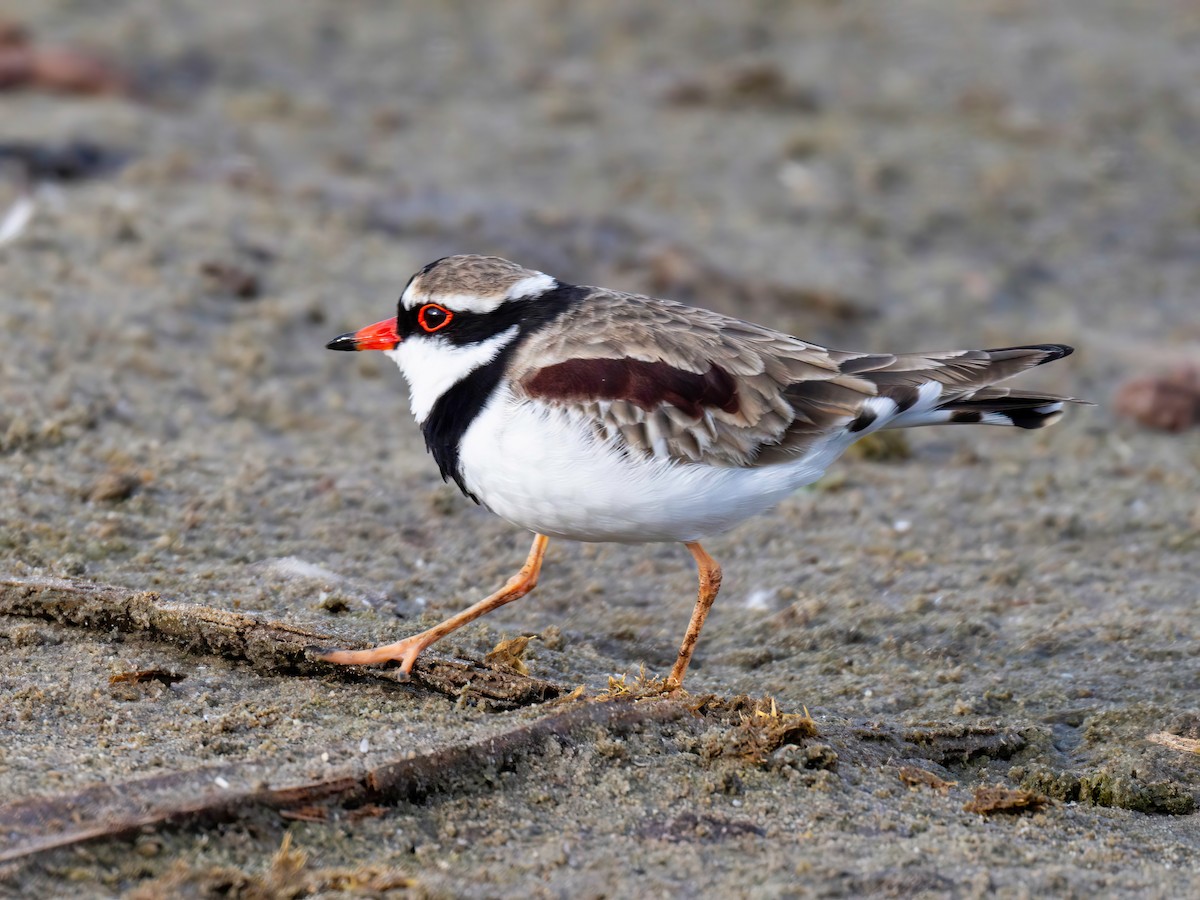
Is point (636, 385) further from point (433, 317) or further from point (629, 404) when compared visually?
point (433, 317)

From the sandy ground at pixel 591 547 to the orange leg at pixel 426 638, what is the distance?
2.8 inches

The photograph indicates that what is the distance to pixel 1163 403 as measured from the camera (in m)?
7.81

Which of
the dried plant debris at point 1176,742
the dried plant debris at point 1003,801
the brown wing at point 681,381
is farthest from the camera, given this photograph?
the brown wing at point 681,381

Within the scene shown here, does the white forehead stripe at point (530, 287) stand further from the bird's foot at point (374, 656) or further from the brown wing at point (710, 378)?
the bird's foot at point (374, 656)

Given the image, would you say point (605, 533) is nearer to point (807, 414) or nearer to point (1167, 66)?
point (807, 414)

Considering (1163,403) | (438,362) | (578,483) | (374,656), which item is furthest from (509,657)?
(1163,403)

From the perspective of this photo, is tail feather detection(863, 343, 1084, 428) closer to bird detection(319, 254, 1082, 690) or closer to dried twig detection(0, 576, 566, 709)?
bird detection(319, 254, 1082, 690)

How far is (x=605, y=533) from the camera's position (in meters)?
4.45

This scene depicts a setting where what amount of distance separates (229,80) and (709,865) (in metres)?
9.53

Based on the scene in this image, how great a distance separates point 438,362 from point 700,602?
121 centimetres

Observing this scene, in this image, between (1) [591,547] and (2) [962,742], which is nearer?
(2) [962,742]

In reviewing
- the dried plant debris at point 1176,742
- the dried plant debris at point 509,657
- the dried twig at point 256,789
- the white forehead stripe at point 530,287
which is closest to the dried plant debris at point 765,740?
the dried twig at point 256,789

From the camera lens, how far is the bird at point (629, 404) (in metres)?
4.38

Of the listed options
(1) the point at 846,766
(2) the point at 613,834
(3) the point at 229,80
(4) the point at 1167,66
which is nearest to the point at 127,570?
(2) the point at 613,834
